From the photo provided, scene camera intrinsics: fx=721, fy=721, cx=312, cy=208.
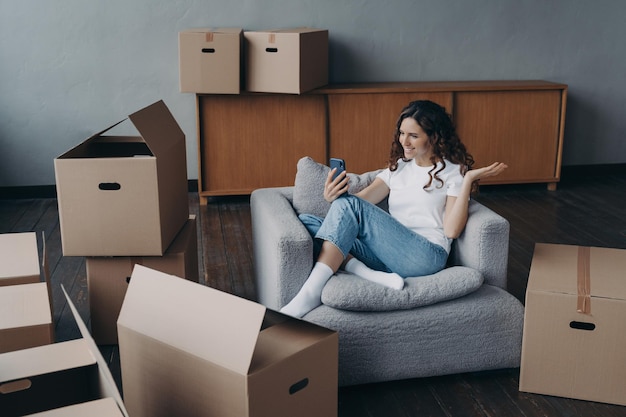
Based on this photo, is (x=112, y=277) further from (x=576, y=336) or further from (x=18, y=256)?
(x=576, y=336)

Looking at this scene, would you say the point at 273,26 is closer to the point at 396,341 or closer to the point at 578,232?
the point at 578,232

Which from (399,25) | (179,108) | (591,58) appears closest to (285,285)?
(179,108)

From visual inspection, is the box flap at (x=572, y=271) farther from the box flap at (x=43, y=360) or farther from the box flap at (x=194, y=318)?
the box flap at (x=43, y=360)

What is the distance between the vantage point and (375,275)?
2475mm

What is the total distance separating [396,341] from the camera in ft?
7.82

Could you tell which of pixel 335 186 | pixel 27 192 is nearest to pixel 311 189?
pixel 335 186

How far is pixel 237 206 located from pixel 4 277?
94.9 inches

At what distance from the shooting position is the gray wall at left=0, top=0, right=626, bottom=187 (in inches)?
180

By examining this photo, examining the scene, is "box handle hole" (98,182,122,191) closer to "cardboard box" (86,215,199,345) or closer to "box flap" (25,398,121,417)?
"cardboard box" (86,215,199,345)

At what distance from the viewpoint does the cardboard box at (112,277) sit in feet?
8.54

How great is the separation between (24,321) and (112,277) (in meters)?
0.54

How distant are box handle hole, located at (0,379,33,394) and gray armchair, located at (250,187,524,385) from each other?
0.92 metres

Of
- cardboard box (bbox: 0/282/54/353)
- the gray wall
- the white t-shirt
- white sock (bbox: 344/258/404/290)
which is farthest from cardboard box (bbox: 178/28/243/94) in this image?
cardboard box (bbox: 0/282/54/353)

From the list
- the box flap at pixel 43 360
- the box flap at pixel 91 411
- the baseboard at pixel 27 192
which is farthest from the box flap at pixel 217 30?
the box flap at pixel 91 411
